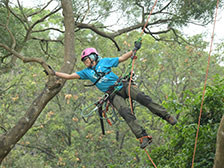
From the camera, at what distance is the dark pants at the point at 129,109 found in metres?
3.29

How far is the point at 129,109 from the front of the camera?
3.40m

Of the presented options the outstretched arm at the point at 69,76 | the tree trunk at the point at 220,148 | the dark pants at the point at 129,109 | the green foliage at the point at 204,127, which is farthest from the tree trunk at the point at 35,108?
the tree trunk at the point at 220,148

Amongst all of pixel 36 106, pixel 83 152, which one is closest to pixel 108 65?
pixel 36 106

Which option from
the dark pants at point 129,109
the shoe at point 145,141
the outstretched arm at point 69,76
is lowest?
the shoe at point 145,141

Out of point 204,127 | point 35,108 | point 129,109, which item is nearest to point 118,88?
point 129,109

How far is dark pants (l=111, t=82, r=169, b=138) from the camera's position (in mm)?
3287

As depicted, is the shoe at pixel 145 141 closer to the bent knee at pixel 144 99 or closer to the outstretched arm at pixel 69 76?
the bent knee at pixel 144 99

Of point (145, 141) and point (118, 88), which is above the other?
point (118, 88)

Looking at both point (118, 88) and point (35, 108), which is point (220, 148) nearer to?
point (118, 88)

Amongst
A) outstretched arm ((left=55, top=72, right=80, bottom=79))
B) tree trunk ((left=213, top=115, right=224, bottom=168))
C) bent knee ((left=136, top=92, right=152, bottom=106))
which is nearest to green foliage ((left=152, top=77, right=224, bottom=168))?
bent knee ((left=136, top=92, right=152, bottom=106))

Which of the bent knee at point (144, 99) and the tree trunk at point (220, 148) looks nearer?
the tree trunk at point (220, 148)

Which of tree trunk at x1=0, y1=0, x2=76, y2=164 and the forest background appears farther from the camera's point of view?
the forest background

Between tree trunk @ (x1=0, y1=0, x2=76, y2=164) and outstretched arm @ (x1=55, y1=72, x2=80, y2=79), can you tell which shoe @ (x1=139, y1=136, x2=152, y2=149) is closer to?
outstretched arm @ (x1=55, y1=72, x2=80, y2=79)

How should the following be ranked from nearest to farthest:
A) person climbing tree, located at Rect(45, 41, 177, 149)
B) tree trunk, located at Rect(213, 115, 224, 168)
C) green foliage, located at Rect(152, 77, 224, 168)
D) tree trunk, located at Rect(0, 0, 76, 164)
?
1. tree trunk, located at Rect(213, 115, 224, 168)
2. person climbing tree, located at Rect(45, 41, 177, 149)
3. green foliage, located at Rect(152, 77, 224, 168)
4. tree trunk, located at Rect(0, 0, 76, 164)
